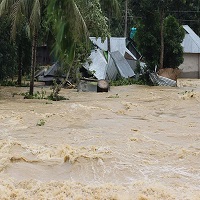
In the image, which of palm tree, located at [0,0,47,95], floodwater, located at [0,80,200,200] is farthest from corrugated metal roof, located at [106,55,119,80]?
floodwater, located at [0,80,200,200]

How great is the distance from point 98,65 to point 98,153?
15505 millimetres

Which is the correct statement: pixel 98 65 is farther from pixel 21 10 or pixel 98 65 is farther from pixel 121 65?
pixel 21 10

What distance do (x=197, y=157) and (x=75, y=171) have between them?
227 centimetres

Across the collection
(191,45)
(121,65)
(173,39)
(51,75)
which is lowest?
(51,75)

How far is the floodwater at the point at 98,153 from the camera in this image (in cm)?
520

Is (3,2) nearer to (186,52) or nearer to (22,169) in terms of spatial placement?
(22,169)

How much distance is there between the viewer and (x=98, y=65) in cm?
2216

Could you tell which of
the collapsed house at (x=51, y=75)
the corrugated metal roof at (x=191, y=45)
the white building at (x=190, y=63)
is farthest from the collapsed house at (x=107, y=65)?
the corrugated metal roof at (x=191, y=45)

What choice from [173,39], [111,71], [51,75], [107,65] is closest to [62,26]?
[51,75]

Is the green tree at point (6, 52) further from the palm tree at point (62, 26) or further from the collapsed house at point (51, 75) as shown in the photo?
the palm tree at point (62, 26)

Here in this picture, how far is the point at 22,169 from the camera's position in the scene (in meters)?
6.15

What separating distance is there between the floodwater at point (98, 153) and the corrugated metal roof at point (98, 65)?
30.2 feet

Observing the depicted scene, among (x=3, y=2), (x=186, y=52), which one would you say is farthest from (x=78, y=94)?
(x=186, y=52)

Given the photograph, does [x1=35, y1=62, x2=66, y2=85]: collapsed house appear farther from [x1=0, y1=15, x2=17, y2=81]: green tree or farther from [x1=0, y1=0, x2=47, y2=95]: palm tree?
[x1=0, y1=0, x2=47, y2=95]: palm tree
